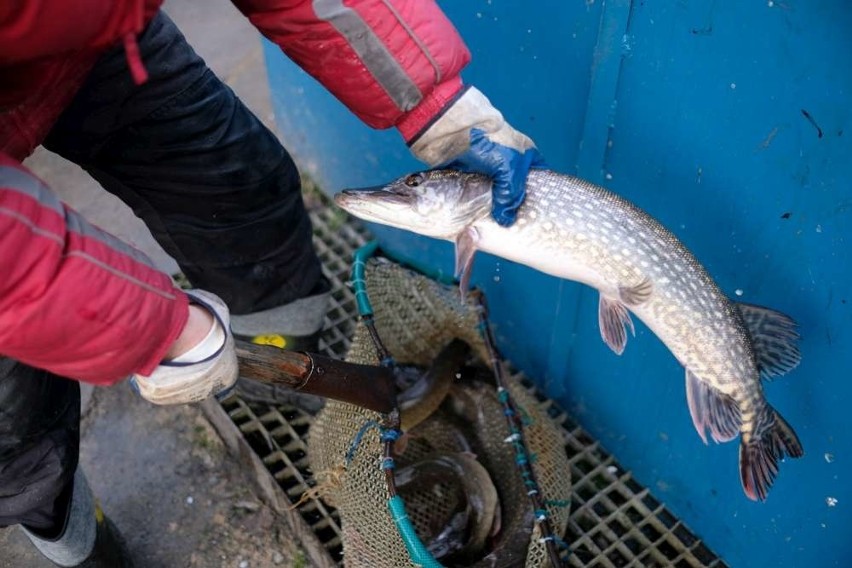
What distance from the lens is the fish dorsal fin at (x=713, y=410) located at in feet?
5.97

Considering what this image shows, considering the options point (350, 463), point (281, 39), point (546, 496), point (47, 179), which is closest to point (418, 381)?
point (350, 463)

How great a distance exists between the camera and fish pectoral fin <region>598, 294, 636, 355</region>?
6.30ft

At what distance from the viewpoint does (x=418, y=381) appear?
8.52 ft

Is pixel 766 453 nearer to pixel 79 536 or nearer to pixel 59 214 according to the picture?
pixel 59 214

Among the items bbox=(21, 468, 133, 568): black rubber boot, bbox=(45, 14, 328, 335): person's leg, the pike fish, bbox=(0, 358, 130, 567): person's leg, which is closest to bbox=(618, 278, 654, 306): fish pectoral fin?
the pike fish

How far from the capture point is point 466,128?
1.91 meters

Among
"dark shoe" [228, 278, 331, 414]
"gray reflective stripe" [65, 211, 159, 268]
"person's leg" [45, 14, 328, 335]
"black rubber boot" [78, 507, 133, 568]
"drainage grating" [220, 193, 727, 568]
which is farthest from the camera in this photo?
"dark shoe" [228, 278, 331, 414]

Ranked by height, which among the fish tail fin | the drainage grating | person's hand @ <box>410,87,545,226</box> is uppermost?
person's hand @ <box>410,87,545,226</box>

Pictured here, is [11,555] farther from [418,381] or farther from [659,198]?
[659,198]

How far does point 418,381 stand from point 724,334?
1088 mm

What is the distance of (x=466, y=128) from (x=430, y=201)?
0.22 metres

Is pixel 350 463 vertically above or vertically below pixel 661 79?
below

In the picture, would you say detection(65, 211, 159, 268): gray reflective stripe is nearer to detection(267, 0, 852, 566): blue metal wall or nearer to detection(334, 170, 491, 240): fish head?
detection(334, 170, 491, 240): fish head

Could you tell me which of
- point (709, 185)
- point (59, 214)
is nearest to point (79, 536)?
point (59, 214)
